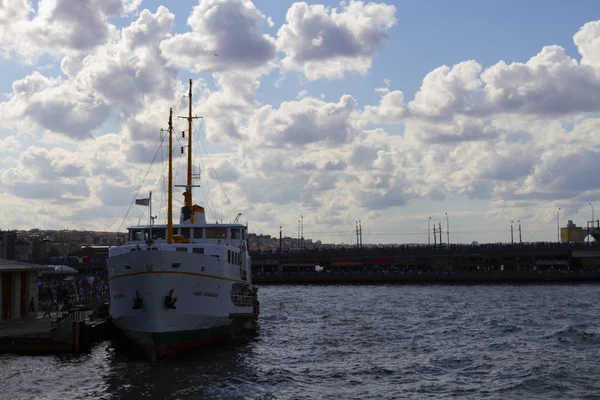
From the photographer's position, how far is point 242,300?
4572 centimetres

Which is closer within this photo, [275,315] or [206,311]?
[206,311]

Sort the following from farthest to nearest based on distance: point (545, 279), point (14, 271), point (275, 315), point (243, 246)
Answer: point (545, 279)
point (275, 315)
point (243, 246)
point (14, 271)

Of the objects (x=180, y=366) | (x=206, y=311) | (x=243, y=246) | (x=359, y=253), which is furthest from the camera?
(x=359, y=253)

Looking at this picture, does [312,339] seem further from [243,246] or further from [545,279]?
[545,279]

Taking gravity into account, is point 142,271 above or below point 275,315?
above

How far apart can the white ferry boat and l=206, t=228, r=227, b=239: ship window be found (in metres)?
2.02

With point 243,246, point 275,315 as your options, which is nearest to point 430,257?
point 275,315

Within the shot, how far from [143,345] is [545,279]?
108 m

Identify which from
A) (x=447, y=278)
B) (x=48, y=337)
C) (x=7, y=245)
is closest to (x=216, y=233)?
(x=48, y=337)

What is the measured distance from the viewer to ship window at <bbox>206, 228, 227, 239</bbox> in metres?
46.4

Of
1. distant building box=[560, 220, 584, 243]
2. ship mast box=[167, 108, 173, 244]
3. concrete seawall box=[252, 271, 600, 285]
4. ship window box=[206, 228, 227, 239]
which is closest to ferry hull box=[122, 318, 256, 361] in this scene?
ship mast box=[167, 108, 173, 244]

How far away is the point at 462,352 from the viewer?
40438 millimetres

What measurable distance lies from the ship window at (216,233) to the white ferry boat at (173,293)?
202 centimetres

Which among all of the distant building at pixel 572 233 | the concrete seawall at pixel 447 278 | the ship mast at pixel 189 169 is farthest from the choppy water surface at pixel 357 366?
the distant building at pixel 572 233
